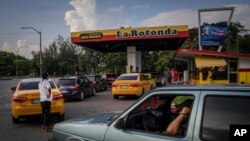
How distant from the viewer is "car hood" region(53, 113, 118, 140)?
15.1 feet

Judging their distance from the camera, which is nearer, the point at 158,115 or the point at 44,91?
the point at 158,115

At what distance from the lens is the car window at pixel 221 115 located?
11.2 ft

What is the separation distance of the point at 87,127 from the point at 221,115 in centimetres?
197

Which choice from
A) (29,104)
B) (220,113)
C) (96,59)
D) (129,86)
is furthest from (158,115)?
(96,59)

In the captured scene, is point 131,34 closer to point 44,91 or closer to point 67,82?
point 67,82

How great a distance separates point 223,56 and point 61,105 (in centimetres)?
1554

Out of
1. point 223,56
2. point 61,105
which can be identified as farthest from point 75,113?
point 223,56

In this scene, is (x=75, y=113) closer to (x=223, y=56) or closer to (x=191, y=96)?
(x=191, y=96)

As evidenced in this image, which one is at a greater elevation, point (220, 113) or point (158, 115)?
point (220, 113)

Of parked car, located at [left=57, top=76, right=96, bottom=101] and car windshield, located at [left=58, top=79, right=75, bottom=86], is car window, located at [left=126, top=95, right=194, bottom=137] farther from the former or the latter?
car windshield, located at [left=58, top=79, right=75, bottom=86]

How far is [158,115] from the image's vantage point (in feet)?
16.7

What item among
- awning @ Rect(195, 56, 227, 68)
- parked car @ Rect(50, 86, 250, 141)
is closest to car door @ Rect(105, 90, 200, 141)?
parked car @ Rect(50, 86, 250, 141)

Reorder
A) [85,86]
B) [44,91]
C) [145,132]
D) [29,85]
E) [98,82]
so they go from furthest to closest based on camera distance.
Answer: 1. [98,82]
2. [85,86]
3. [29,85]
4. [44,91]
5. [145,132]

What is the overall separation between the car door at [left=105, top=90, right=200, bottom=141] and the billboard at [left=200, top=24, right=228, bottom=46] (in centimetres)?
2497
